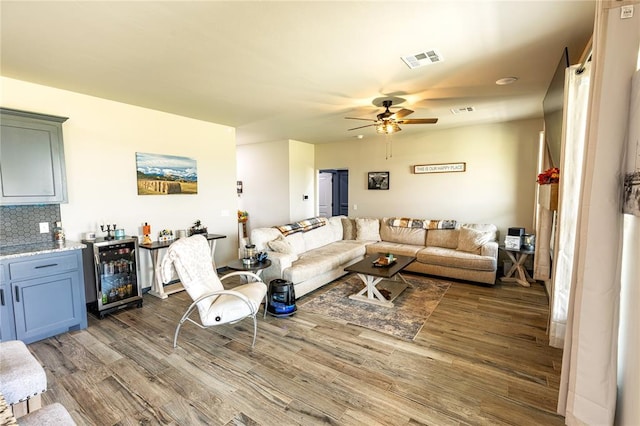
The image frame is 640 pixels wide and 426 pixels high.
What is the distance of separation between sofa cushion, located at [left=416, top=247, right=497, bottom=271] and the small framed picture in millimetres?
1904

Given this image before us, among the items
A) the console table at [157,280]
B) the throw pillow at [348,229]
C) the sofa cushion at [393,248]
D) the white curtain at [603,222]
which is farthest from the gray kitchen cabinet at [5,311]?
the throw pillow at [348,229]

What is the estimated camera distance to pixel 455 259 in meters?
4.56

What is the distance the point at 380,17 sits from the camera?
2020mm

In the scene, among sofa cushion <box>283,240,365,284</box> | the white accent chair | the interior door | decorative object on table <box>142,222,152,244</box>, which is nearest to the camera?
the white accent chair

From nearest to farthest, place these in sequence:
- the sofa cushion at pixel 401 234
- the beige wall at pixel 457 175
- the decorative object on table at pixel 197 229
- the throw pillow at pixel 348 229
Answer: the decorative object on table at pixel 197 229
the beige wall at pixel 457 175
the sofa cushion at pixel 401 234
the throw pillow at pixel 348 229

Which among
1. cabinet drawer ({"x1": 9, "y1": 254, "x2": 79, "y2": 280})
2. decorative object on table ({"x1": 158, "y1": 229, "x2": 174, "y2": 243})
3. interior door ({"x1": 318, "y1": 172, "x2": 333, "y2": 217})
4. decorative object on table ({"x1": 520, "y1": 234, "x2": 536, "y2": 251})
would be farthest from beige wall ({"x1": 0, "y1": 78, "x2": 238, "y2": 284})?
decorative object on table ({"x1": 520, "y1": 234, "x2": 536, "y2": 251})

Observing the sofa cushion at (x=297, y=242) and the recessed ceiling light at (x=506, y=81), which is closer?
the recessed ceiling light at (x=506, y=81)

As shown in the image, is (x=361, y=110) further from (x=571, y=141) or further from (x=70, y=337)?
(x=70, y=337)

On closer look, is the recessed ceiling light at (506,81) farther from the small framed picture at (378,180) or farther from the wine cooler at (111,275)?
the wine cooler at (111,275)

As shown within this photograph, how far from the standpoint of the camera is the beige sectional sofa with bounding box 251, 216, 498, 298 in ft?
13.5

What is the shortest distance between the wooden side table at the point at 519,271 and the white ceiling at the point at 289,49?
2181mm

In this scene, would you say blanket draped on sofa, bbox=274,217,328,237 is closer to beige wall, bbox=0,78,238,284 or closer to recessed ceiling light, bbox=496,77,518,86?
beige wall, bbox=0,78,238,284

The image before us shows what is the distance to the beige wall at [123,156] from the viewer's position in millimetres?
3441

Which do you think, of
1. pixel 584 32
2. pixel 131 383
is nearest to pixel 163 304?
pixel 131 383
